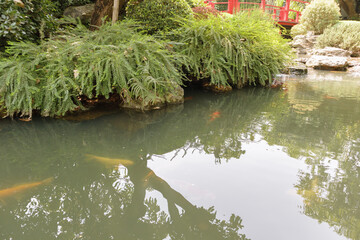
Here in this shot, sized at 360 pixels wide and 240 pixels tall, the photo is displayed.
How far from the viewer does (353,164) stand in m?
2.27

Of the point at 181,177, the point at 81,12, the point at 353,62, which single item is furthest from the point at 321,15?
the point at 181,177

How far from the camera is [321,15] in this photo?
39.4 ft

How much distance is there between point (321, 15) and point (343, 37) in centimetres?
197

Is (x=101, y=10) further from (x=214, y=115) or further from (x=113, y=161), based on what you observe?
(x=113, y=161)

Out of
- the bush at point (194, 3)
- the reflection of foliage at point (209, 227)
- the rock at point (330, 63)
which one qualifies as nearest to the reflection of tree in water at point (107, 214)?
the reflection of foliage at point (209, 227)

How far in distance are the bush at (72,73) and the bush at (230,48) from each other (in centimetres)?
104

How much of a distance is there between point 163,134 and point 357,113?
2714mm

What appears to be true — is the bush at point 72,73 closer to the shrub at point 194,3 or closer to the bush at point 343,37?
the shrub at point 194,3

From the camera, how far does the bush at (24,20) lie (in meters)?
3.46

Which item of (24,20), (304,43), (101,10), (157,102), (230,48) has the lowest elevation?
(157,102)

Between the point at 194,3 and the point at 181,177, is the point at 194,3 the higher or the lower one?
the higher one

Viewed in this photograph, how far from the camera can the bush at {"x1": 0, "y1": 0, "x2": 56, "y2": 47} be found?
346cm

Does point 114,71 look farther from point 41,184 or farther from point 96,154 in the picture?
point 41,184

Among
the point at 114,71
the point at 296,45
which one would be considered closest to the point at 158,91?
the point at 114,71
